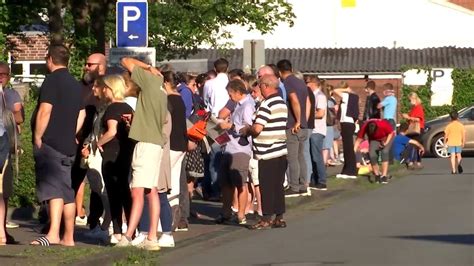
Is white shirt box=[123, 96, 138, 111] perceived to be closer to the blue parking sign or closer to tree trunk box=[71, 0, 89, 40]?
the blue parking sign

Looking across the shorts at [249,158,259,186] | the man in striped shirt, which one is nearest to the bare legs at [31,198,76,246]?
the man in striped shirt

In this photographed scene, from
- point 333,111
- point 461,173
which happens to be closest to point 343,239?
point 333,111

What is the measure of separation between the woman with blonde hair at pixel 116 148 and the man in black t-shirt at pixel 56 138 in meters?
0.30

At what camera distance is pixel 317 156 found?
23000mm

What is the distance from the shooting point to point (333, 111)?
2752 centimetres

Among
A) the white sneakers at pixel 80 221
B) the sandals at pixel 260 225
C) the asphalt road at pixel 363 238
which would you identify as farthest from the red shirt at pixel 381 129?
the white sneakers at pixel 80 221

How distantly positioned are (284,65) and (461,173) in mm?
10041

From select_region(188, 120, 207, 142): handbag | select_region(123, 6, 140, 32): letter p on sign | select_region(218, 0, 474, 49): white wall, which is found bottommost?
select_region(188, 120, 207, 142): handbag

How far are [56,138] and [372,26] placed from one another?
48.0m

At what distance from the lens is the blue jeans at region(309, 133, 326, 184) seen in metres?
23.0

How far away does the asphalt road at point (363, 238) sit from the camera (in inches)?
529

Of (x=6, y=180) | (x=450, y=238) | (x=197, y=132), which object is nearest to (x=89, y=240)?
(x=6, y=180)

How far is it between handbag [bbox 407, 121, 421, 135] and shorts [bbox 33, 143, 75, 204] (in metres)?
18.6

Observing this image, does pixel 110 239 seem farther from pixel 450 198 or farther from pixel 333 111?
pixel 333 111
